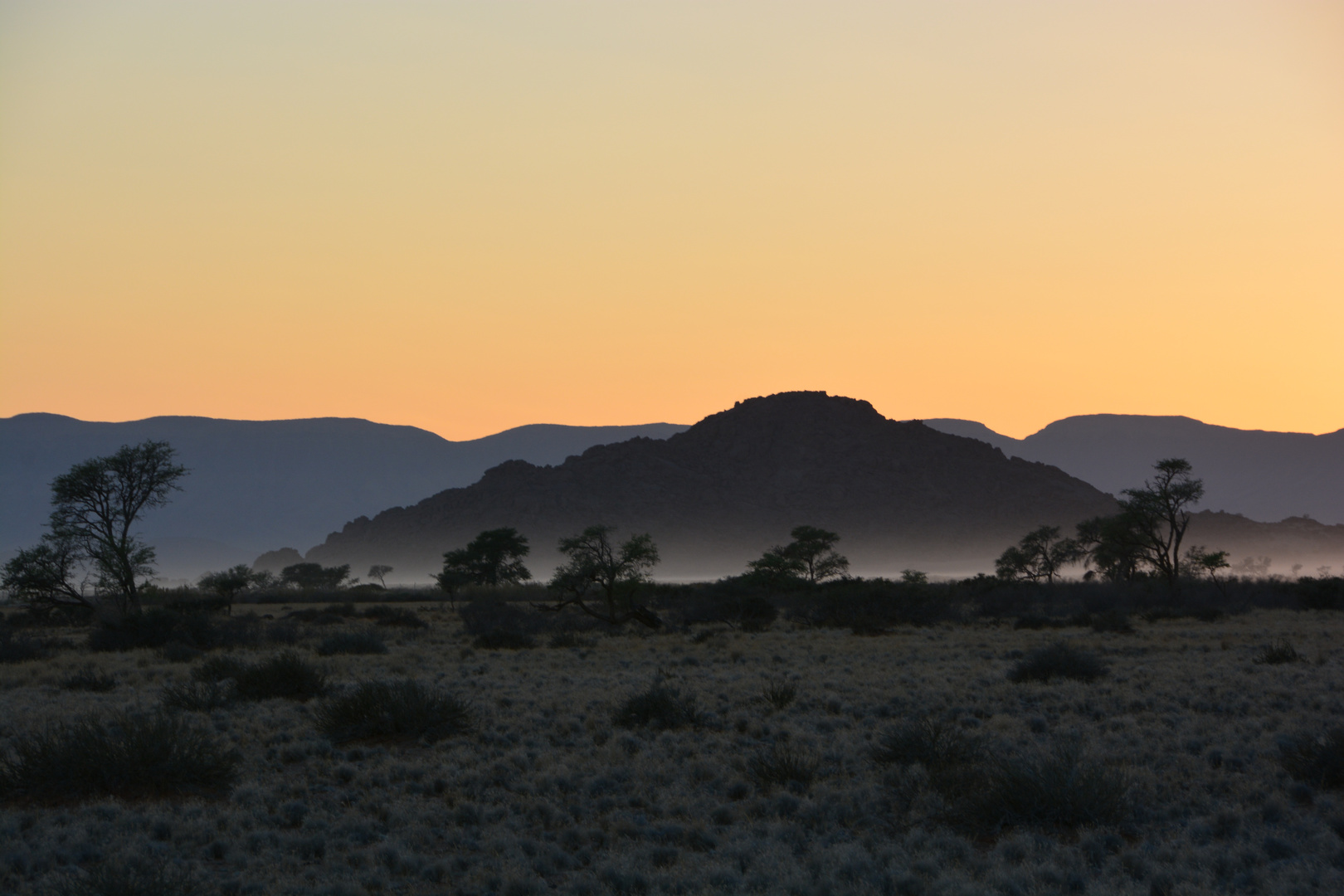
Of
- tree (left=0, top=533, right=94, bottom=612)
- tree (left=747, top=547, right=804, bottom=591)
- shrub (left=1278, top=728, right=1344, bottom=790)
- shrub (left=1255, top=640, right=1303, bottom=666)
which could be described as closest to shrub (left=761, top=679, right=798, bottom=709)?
shrub (left=1278, top=728, right=1344, bottom=790)

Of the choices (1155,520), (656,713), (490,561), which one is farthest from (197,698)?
(490,561)

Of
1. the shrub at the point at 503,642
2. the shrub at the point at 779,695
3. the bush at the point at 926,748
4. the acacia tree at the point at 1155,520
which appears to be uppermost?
the acacia tree at the point at 1155,520

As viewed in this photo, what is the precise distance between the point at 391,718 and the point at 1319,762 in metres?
12.2

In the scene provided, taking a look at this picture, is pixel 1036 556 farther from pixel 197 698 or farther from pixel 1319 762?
pixel 197 698

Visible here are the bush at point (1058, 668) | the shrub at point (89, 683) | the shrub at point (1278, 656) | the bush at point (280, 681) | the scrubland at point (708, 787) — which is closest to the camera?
the scrubland at point (708, 787)

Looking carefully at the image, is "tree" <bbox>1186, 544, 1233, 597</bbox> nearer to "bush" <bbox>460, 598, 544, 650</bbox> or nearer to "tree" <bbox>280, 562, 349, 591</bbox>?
"bush" <bbox>460, 598, 544, 650</bbox>

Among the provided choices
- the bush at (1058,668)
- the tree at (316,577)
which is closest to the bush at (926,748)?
the bush at (1058,668)

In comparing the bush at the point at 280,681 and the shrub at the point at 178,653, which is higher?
the bush at the point at 280,681

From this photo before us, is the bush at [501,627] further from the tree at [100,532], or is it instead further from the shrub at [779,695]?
the tree at [100,532]

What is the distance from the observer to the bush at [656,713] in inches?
562

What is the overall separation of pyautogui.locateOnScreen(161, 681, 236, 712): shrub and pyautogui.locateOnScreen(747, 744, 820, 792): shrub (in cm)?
1026

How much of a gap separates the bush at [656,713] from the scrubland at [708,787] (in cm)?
4

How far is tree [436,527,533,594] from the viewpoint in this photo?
75625 millimetres

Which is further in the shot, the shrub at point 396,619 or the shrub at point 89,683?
the shrub at point 396,619
